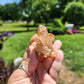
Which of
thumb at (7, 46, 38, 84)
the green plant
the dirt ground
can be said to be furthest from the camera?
the green plant

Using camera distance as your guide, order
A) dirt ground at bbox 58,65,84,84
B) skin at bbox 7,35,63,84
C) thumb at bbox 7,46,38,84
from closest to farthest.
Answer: thumb at bbox 7,46,38,84
skin at bbox 7,35,63,84
dirt ground at bbox 58,65,84,84

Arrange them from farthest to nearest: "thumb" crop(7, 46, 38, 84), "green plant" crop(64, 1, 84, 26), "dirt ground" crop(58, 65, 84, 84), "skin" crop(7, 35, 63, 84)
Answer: "green plant" crop(64, 1, 84, 26)
"dirt ground" crop(58, 65, 84, 84)
"skin" crop(7, 35, 63, 84)
"thumb" crop(7, 46, 38, 84)

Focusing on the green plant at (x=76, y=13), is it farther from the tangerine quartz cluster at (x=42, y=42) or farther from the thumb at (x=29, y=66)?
the thumb at (x=29, y=66)

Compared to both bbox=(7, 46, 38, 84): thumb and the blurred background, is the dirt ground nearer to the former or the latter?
the blurred background

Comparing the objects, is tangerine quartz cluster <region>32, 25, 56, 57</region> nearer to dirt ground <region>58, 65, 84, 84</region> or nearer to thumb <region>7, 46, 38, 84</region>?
thumb <region>7, 46, 38, 84</region>

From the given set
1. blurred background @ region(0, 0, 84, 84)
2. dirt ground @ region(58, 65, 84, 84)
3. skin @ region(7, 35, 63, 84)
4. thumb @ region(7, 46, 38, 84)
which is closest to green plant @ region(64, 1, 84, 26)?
blurred background @ region(0, 0, 84, 84)

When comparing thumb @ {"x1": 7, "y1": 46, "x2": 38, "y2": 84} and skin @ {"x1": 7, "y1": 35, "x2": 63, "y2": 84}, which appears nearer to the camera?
thumb @ {"x1": 7, "y1": 46, "x2": 38, "y2": 84}

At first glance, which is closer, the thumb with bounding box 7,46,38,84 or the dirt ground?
the thumb with bounding box 7,46,38,84

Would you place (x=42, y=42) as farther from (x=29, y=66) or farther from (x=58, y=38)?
(x=58, y=38)

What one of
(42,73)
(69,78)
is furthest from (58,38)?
(42,73)

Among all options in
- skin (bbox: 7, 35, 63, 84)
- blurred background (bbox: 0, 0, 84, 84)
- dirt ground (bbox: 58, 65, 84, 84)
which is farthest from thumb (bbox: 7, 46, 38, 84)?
dirt ground (bbox: 58, 65, 84, 84)

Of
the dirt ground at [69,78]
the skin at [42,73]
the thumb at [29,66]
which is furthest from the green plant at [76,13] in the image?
the thumb at [29,66]

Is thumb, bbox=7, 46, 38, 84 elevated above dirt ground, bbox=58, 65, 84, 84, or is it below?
above
